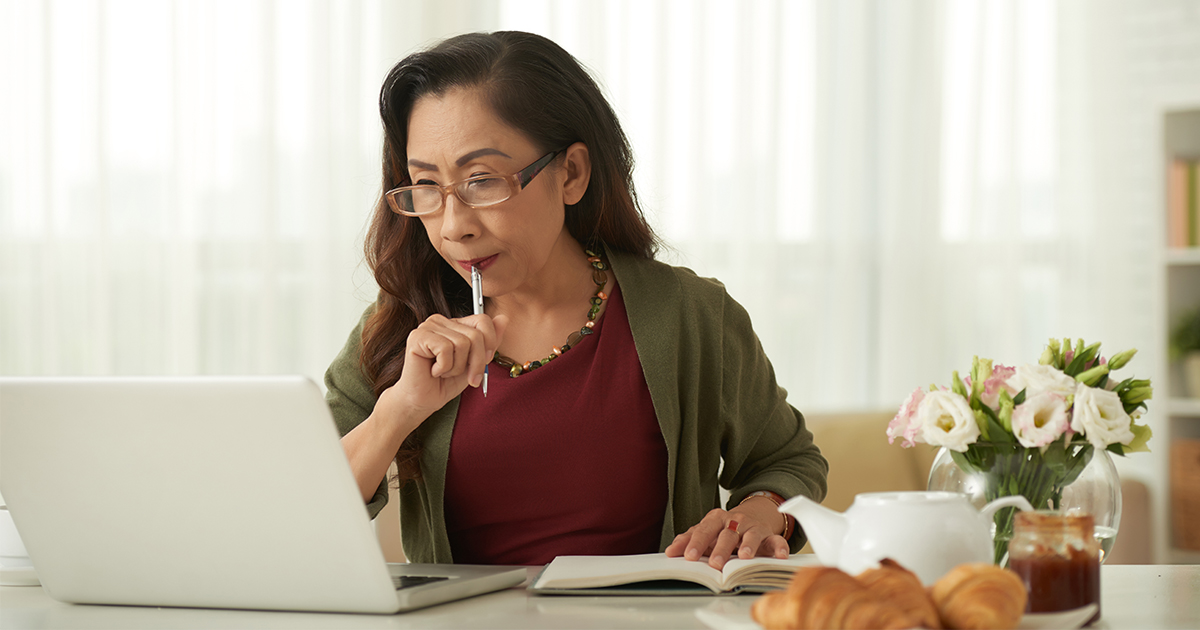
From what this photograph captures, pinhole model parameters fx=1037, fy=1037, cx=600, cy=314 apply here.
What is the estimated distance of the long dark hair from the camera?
4.53ft

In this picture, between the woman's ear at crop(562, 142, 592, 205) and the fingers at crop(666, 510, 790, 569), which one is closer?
the fingers at crop(666, 510, 790, 569)

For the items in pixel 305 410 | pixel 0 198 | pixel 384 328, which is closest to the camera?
pixel 305 410

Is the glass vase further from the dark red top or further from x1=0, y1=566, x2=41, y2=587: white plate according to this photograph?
x1=0, y1=566, x2=41, y2=587: white plate

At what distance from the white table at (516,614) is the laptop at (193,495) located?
0.02 metres

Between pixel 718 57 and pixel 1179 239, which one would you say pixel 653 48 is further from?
A: pixel 1179 239

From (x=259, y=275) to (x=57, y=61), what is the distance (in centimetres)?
81

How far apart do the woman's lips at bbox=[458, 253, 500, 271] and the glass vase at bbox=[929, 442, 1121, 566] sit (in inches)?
24.4

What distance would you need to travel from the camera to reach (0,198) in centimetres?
291

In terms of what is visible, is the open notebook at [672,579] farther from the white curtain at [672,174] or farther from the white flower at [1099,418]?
the white curtain at [672,174]

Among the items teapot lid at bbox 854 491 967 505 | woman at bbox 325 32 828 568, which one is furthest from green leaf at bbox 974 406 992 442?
woman at bbox 325 32 828 568

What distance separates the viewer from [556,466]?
1416mm

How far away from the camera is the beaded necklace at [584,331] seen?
1454 millimetres

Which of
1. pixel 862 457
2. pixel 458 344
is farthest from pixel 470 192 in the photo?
pixel 862 457

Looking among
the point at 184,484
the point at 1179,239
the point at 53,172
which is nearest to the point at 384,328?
the point at 184,484
